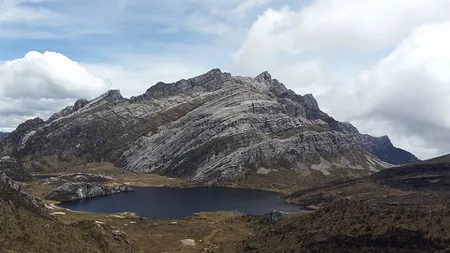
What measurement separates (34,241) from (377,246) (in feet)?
166

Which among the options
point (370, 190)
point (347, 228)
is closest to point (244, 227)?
point (347, 228)

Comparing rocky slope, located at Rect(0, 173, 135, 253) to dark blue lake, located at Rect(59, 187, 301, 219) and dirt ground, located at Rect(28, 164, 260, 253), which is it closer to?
dirt ground, located at Rect(28, 164, 260, 253)

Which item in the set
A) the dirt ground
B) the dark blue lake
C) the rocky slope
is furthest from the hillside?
the dark blue lake

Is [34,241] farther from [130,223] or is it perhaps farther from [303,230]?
[130,223]

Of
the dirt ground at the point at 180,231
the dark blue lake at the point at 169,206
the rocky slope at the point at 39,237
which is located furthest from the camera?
the dark blue lake at the point at 169,206

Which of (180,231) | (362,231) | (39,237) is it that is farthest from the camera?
(180,231)

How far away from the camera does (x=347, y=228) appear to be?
78.3 metres

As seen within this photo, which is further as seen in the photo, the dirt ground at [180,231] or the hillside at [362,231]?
the dirt ground at [180,231]

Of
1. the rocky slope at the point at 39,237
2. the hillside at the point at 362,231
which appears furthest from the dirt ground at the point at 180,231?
the rocky slope at the point at 39,237

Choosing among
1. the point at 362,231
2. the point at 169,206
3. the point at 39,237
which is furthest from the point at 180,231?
the point at 39,237

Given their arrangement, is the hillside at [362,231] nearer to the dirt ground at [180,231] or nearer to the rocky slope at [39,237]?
the dirt ground at [180,231]

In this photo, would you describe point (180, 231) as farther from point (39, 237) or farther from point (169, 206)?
point (39, 237)

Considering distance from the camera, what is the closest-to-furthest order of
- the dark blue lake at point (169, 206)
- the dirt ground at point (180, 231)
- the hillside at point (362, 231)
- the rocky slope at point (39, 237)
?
the rocky slope at point (39, 237), the hillside at point (362, 231), the dirt ground at point (180, 231), the dark blue lake at point (169, 206)

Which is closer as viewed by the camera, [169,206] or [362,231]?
[362,231]
